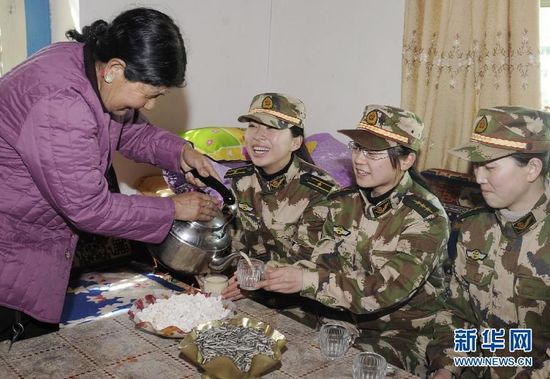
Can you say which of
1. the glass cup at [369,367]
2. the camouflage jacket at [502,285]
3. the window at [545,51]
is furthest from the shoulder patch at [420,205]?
the window at [545,51]

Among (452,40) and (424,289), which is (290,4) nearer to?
(452,40)

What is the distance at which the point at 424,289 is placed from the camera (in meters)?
2.22

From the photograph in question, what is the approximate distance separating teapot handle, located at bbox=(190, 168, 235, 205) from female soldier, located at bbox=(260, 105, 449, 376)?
1.11 feet

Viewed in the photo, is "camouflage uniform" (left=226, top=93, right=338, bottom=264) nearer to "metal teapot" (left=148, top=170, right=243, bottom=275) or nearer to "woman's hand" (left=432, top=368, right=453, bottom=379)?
"metal teapot" (left=148, top=170, right=243, bottom=275)

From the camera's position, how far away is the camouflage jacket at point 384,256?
2.04m

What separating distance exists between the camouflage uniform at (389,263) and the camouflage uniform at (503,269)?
139 millimetres

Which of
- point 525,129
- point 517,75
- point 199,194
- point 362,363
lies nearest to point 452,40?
point 517,75

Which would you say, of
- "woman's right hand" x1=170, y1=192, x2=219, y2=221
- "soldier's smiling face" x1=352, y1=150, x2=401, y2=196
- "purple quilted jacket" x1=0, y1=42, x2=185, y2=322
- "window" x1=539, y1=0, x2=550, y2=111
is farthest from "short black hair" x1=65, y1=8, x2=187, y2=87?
"window" x1=539, y1=0, x2=550, y2=111

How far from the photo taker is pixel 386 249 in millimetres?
2188

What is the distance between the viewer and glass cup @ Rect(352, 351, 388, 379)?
148 cm

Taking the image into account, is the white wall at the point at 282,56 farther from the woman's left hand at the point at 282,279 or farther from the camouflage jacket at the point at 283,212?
the woman's left hand at the point at 282,279

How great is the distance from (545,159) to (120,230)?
146cm

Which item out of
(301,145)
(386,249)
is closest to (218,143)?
(301,145)

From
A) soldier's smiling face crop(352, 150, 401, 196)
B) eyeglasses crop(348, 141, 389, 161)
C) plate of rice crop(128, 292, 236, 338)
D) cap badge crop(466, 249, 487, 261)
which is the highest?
eyeglasses crop(348, 141, 389, 161)
